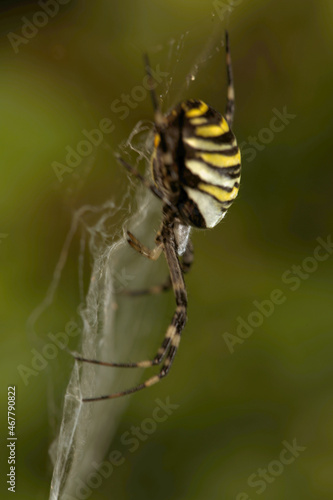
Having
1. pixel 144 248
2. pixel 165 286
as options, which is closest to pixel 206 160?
pixel 144 248

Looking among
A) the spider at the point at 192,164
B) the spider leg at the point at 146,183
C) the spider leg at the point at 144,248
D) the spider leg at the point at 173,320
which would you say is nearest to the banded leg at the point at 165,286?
the spider leg at the point at 173,320

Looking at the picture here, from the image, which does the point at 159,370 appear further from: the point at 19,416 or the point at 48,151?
the point at 48,151

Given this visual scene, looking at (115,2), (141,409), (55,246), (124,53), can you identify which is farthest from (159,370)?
(115,2)

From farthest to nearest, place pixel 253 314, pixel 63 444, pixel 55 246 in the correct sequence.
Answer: pixel 253 314 < pixel 55 246 < pixel 63 444

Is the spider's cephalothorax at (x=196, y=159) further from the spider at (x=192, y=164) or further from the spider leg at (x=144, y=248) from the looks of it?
the spider leg at (x=144, y=248)

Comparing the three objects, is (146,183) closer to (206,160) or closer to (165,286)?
(206,160)

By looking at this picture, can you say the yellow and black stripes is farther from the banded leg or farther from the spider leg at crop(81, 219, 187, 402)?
the banded leg
